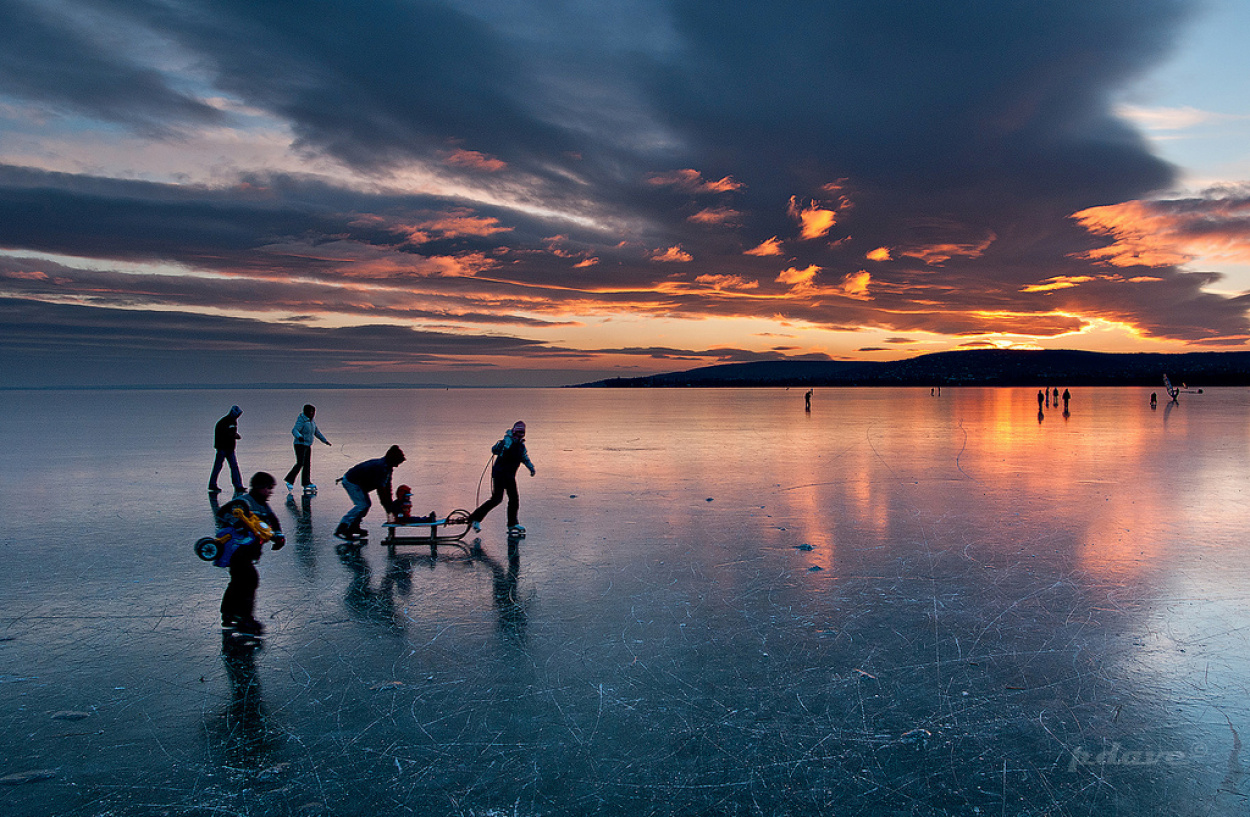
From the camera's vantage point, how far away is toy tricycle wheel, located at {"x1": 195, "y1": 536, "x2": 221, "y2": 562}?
5.74 meters

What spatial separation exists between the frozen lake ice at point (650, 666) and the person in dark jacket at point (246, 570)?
187 millimetres

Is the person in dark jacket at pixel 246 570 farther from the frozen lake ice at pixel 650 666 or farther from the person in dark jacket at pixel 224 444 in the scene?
the person in dark jacket at pixel 224 444

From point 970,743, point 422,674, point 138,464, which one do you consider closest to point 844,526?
point 970,743

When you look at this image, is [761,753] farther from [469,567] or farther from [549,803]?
[469,567]

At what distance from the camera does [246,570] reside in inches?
227

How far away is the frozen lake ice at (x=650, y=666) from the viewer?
11.5 ft

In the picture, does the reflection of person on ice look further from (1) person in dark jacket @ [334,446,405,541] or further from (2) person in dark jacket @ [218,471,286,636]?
(2) person in dark jacket @ [218,471,286,636]

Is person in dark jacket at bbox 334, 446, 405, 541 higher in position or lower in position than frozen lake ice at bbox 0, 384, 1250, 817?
higher

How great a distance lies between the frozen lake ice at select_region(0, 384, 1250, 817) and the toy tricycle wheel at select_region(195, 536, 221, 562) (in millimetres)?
581

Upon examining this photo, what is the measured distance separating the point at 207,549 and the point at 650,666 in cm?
402

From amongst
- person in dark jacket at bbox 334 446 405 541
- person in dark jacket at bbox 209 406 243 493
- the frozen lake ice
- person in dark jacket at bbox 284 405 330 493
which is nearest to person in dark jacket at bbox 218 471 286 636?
the frozen lake ice

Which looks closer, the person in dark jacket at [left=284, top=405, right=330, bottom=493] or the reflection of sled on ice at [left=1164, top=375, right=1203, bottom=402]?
the person in dark jacket at [left=284, top=405, right=330, bottom=493]

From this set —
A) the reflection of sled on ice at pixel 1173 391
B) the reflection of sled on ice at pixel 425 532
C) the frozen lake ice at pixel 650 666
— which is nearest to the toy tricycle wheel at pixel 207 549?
the frozen lake ice at pixel 650 666

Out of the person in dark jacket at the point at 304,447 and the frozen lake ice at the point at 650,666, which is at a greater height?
the person in dark jacket at the point at 304,447
